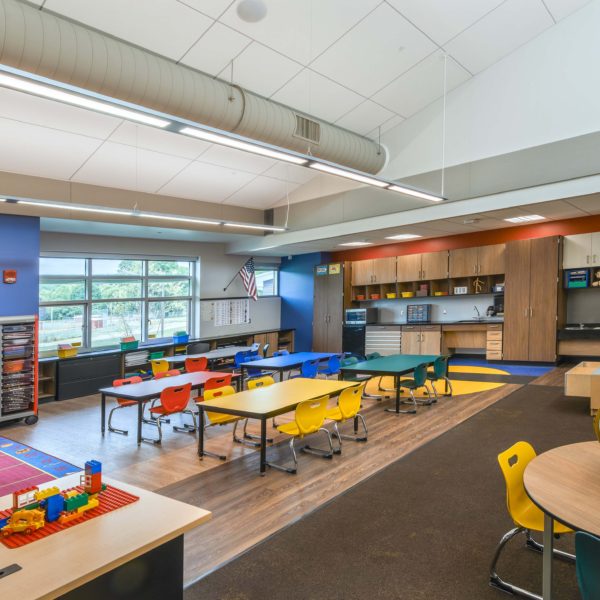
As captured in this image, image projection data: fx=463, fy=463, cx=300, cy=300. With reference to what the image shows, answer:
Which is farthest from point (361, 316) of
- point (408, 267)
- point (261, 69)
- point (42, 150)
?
point (42, 150)

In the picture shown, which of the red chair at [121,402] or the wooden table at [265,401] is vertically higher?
the wooden table at [265,401]

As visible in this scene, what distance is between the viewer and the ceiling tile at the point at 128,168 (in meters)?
7.34

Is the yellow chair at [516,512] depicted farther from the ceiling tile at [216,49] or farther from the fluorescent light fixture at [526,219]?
the fluorescent light fixture at [526,219]

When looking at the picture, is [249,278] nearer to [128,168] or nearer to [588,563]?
[128,168]

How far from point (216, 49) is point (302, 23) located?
3.64 ft

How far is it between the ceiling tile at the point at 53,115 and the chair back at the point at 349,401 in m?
4.84

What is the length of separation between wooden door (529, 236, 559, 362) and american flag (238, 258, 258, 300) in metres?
6.68

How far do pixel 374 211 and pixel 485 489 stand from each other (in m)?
6.45

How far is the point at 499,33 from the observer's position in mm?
7012

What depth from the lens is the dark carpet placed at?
2.73 m

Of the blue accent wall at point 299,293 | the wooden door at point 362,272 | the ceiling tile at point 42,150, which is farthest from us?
the blue accent wall at point 299,293

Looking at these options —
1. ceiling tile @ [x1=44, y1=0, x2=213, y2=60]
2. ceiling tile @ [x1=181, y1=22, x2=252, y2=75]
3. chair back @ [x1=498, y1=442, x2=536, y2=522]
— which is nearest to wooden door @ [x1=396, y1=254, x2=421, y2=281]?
ceiling tile @ [x1=181, y1=22, x2=252, y2=75]

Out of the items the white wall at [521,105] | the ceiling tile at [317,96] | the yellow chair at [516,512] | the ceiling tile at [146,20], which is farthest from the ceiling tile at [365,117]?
the yellow chair at [516,512]

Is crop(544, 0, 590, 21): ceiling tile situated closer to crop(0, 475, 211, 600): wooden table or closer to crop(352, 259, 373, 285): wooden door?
crop(352, 259, 373, 285): wooden door
